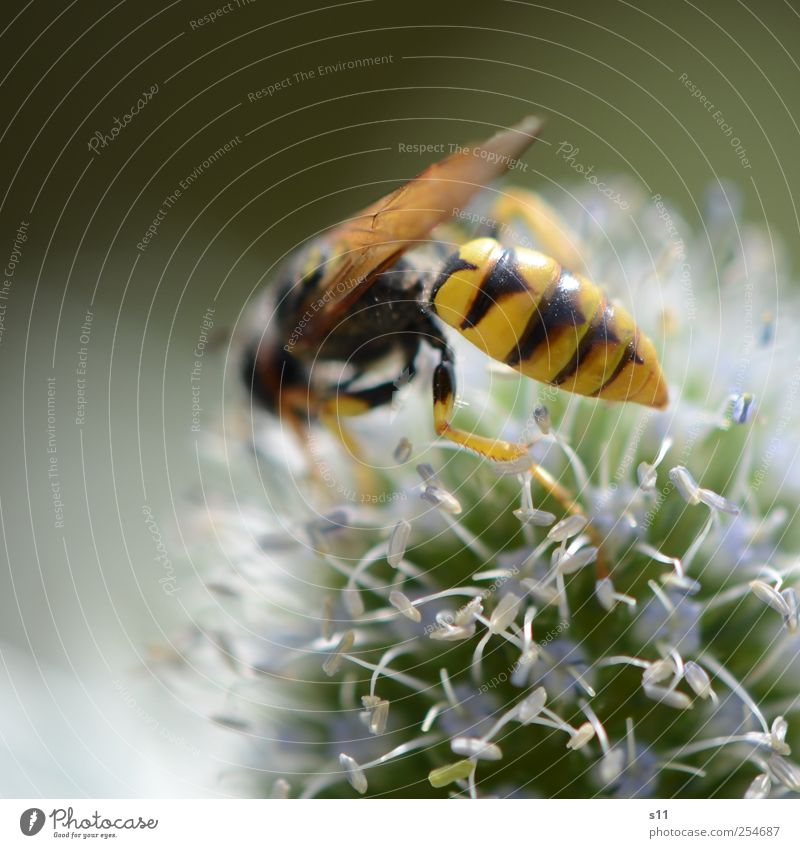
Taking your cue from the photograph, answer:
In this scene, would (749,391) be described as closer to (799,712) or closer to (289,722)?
(799,712)

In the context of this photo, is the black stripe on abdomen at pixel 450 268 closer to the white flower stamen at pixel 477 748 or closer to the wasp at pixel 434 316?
the wasp at pixel 434 316

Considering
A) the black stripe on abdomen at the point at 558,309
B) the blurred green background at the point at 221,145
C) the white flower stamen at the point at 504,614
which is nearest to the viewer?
the black stripe on abdomen at the point at 558,309

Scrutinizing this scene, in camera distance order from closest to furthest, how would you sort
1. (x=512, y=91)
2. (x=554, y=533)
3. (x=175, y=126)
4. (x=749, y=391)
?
(x=554, y=533), (x=749, y=391), (x=175, y=126), (x=512, y=91)

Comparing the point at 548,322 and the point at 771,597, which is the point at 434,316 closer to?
the point at 548,322

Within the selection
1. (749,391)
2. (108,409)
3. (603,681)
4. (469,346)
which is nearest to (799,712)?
(603,681)

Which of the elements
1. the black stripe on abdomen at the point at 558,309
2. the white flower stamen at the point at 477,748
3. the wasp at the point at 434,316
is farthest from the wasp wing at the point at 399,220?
the white flower stamen at the point at 477,748

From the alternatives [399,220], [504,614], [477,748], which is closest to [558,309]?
[399,220]

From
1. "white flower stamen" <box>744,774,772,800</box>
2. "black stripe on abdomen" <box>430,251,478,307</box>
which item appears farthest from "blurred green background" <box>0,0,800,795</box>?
"white flower stamen" <box>744,774,772,800</box>

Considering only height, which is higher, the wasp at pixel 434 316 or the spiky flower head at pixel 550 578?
the wasp at pixel 434 316
